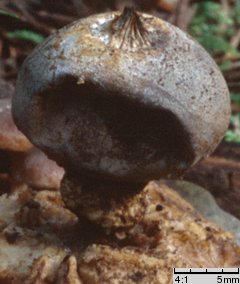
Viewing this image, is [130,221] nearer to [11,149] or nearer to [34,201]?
[34,201]

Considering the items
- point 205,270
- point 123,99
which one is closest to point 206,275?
point 205,270

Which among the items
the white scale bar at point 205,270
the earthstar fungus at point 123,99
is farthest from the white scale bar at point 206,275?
the earthstar fungus at point 123,99

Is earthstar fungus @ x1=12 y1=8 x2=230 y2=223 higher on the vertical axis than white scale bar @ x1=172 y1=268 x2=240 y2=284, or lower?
higher

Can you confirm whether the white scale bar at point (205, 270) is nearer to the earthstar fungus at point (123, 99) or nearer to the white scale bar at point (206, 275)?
the white scale bar at point (206, 275)

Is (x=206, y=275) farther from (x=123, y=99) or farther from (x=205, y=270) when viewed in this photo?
(x=123, y=99)

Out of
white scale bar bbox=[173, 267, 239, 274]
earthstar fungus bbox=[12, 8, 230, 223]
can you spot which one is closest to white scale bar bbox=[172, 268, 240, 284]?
white scale bar bbox=[173, 267, 239, 274]

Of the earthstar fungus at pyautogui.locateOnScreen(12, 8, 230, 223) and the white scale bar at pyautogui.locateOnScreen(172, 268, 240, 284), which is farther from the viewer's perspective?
the white scale bar at pyautogui.locateOnScreen(172, 268, 240, 284)

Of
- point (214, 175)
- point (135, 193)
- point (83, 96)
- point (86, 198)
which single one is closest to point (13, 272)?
point (86, 198)

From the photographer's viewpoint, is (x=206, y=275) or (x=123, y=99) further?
(x=206, y=275)

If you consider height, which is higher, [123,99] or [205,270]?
[123,99]

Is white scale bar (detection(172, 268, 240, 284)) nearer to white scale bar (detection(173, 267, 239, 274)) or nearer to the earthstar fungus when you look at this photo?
white scale bar (detection(173, 267, 239, 274))
